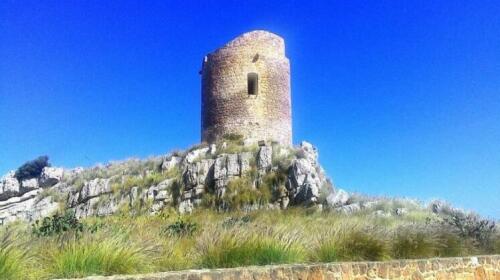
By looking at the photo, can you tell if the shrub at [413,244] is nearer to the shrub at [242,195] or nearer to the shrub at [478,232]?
the shrub at [478,232]

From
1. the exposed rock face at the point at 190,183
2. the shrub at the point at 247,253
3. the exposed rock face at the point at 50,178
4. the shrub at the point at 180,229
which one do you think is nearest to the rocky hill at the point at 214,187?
the exposed rock face at the point at 190,183

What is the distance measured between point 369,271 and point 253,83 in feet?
58.3

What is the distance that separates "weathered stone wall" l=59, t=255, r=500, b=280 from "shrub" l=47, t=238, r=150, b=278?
0.69 meters

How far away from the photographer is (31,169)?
117 feet

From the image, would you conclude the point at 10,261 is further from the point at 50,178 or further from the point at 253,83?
the point at 50,178

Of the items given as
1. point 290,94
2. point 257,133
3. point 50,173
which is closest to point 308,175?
point 257,133

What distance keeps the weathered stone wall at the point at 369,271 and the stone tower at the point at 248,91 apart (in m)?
15.2

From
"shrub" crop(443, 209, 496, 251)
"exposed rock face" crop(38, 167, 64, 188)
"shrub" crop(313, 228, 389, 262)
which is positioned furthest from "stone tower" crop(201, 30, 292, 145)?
"shrub" crop(313, 228, 389, 262)

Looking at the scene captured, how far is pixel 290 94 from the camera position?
958 inches

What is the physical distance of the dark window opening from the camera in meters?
23.4

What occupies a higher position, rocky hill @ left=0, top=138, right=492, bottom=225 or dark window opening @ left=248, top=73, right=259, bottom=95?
dark window opening @ left=248, top=73, right=259, bottom=95

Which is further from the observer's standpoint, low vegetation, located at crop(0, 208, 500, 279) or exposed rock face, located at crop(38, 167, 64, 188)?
exposed rock face, located at crop(38, 167, 64, 188)

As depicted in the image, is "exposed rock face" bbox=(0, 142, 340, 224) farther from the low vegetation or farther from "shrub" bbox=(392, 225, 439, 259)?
the low vegetation

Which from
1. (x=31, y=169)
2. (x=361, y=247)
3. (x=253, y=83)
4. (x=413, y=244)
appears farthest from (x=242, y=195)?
(x=31, y=169)
